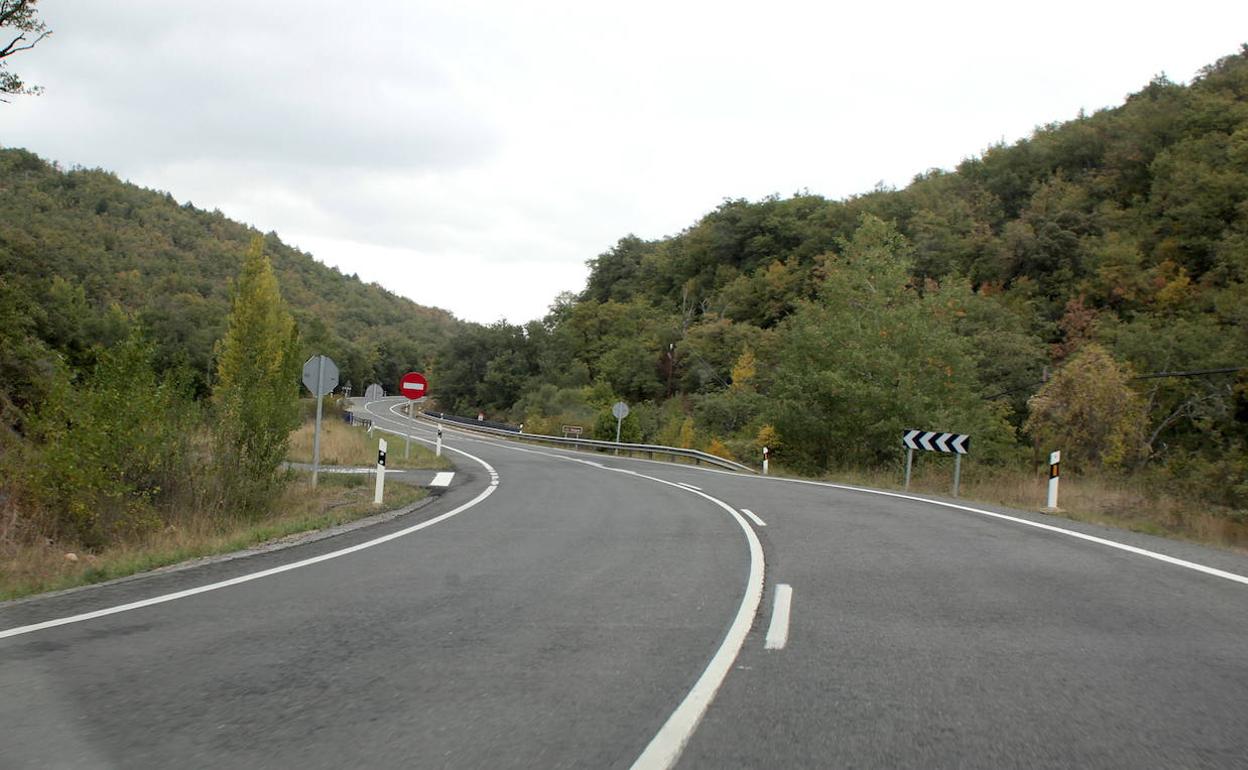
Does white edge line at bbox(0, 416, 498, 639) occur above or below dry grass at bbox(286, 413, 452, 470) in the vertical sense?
above

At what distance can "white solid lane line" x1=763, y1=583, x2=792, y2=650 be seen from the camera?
5597mm

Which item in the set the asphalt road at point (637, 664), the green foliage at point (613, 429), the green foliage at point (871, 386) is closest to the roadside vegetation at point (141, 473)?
the asphalt road at point (637, 664)

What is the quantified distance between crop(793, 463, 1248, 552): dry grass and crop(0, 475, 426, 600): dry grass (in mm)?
12083

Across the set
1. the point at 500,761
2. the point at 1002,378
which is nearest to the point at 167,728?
the point at 500,761

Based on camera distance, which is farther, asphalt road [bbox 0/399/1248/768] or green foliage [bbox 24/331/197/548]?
green foliage [bbox 24/331/197/548]

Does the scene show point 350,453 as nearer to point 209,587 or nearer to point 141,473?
point 141,473

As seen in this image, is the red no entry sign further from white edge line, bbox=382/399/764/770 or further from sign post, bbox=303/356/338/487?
white edge line, bbox=382/399/764/770

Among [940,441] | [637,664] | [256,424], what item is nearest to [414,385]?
[256,424]

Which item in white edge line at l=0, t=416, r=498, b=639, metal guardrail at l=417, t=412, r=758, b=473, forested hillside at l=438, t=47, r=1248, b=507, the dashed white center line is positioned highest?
forested hillside at l=438, t=47, r=1248, b=507

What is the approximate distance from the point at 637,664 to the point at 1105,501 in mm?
15755

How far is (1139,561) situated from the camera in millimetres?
9414

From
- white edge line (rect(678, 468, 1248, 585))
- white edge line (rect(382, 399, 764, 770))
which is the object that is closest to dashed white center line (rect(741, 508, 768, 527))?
white edge line (rect(678, 468, 1248, 585))

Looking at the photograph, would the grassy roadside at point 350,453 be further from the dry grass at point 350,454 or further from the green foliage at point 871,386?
the green foliage at point 871,386

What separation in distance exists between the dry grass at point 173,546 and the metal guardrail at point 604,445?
19.7m
